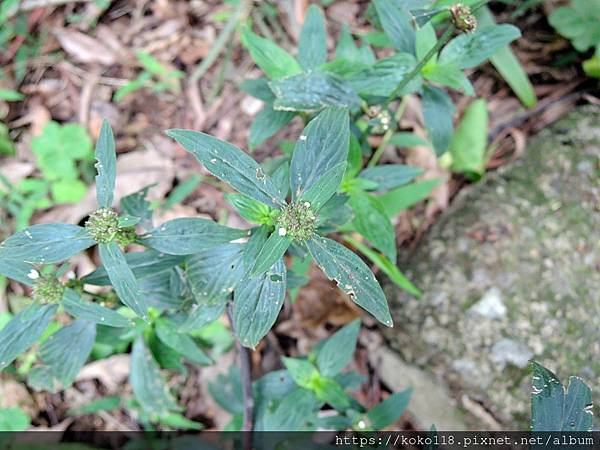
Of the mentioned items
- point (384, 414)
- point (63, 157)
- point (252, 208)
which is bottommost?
point (63, 157)

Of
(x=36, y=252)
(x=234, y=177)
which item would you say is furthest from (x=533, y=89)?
(x=36, y=252)

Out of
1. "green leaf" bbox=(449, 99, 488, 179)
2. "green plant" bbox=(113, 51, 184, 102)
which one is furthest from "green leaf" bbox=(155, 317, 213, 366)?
"green plant" bbox=(113, 51, 184, 102)

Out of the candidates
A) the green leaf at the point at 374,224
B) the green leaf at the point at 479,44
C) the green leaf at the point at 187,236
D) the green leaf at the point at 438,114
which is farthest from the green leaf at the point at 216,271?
the green leaf at the point at 479,44

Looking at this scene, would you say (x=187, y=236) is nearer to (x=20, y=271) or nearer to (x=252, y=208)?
(x=252, y=208)

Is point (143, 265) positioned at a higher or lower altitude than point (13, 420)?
higher

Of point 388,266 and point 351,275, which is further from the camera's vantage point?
point 388,266

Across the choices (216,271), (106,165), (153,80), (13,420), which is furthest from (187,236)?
(153,80)
